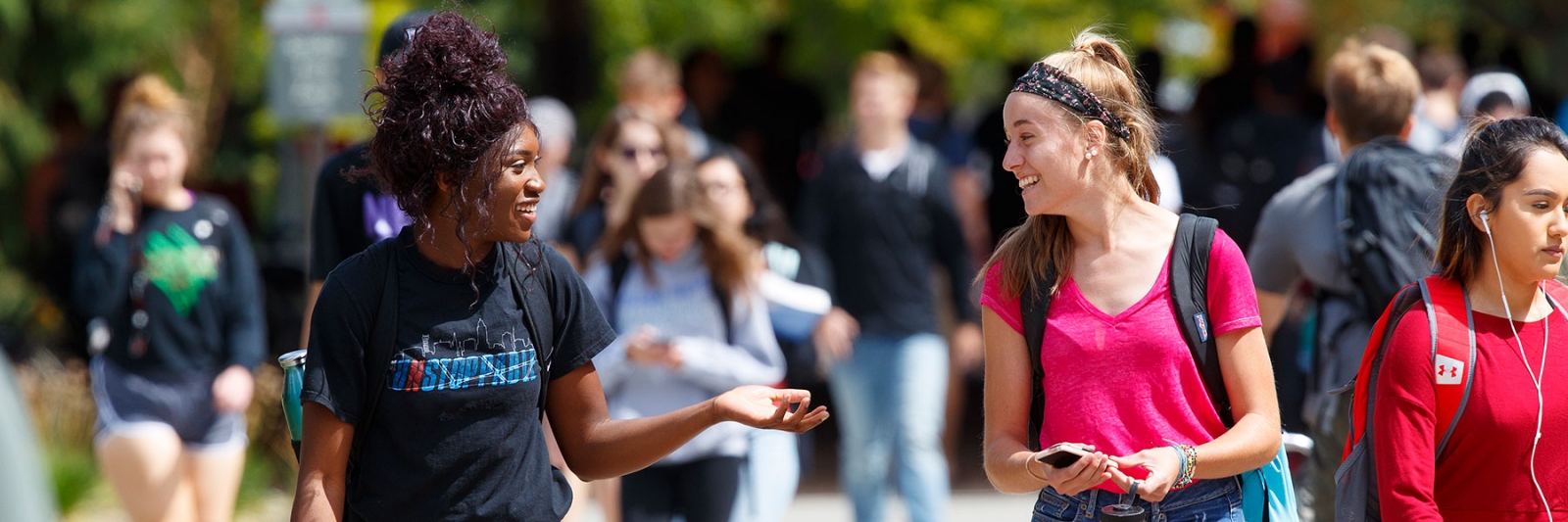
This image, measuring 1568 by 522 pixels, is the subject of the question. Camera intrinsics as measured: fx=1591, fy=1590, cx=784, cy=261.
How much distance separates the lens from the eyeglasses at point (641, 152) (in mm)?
6715

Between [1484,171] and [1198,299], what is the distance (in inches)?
30.3

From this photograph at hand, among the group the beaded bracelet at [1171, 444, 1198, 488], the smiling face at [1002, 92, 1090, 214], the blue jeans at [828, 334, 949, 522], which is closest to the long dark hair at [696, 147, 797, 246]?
the blue jeans at [828, 334, 949, 522]

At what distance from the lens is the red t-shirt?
3.26 metres

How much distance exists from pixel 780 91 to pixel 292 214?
339 cm

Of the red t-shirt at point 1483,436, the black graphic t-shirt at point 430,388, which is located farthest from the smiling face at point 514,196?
the red t-shirt at point 1483,436

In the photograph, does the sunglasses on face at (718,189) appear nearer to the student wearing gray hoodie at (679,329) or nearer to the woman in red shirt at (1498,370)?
the student wearing gray hoodie at (679,329)

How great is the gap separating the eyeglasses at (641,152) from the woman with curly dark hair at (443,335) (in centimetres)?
359

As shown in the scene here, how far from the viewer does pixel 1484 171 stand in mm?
3416

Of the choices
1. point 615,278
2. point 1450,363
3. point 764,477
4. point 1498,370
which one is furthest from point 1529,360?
point 615,278

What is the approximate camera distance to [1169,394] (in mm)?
3160

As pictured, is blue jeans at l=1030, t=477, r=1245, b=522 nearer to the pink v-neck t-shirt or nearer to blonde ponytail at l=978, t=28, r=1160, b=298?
the pink v-neck t-shirt

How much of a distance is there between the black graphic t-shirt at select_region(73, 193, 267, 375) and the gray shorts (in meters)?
0.05

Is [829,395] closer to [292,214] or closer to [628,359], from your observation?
[292,214]

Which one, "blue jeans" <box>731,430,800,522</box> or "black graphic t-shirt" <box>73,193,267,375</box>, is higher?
"black graphic t-shirt" <box>73,193,267,375</box>
